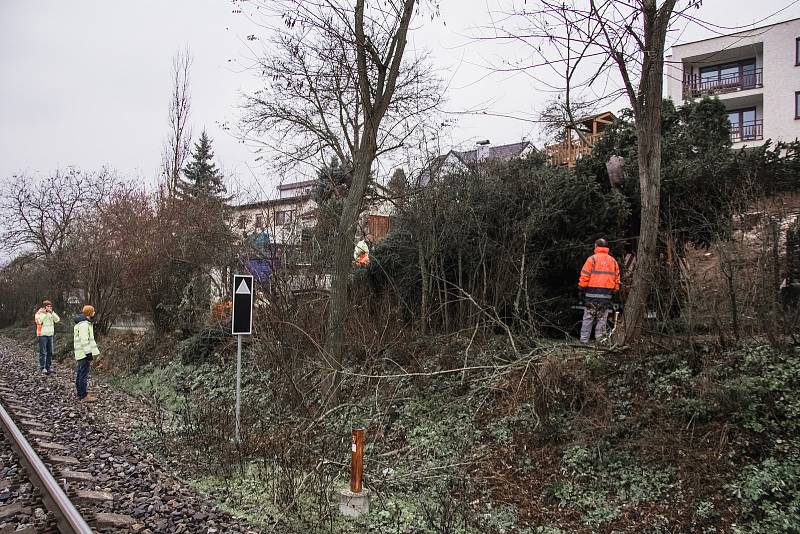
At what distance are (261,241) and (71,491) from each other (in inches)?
264

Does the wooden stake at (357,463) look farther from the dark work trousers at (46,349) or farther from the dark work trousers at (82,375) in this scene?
the dark work trousers at (46,349)

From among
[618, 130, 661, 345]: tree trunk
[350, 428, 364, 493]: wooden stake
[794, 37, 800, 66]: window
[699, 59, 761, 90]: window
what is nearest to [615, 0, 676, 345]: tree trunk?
[618, 130, 661, 345]: tree trunk

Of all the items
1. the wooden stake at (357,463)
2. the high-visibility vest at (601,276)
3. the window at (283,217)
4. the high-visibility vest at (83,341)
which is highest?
the window at (283,217)

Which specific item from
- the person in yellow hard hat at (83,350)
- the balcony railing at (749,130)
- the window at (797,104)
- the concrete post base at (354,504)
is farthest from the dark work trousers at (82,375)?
the window at (797,104)

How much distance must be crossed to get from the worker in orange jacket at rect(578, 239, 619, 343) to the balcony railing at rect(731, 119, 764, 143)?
1130 inches

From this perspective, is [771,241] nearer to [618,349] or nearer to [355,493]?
[618,349]

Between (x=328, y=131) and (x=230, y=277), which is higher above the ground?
(x=328, y=131)

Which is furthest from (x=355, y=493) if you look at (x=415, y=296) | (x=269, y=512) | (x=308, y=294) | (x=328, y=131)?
(x=328, y=131)

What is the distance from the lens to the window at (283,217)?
12.7 m

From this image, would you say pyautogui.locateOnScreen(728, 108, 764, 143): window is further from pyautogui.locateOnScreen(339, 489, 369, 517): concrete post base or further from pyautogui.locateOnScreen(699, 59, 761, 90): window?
pyautogui.locateOnScreen(339, 489, 369, 517): concrete post base

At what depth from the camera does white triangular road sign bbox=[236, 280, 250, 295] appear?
8.71 meters

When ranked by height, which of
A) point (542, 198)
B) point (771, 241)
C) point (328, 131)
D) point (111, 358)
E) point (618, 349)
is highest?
point (328, 131)

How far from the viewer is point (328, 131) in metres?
17.7

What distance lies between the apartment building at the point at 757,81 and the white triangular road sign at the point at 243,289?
27997 mm
